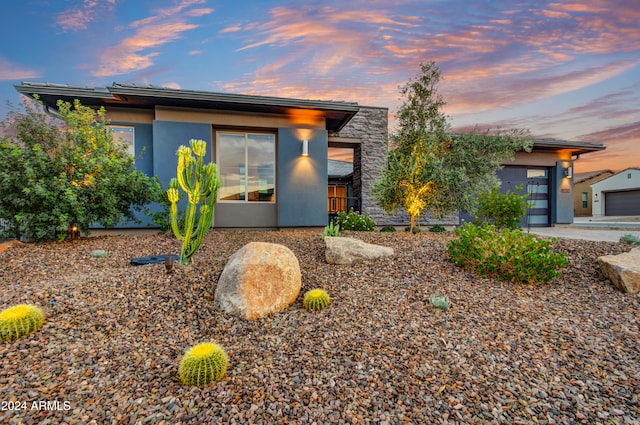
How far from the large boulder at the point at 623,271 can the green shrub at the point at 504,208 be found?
7.57 ft

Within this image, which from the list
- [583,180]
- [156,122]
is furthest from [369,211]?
[583,180]

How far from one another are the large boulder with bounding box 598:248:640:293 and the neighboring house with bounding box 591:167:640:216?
2507cm

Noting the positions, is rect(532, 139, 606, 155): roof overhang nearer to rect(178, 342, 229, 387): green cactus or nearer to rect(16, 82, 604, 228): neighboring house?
→ rect(16, 82, 604, 228): neighboring house

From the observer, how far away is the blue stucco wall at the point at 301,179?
779cm

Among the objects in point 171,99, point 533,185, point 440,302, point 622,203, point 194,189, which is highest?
point 171,99

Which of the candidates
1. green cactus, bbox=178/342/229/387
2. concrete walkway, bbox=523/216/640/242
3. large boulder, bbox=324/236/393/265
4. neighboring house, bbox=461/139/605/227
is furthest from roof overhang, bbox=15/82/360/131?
neighboring house, bbox=461/139/605/227

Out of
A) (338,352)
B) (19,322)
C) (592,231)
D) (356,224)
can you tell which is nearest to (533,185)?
(592,231)

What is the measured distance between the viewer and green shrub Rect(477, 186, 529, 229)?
5.84 metres

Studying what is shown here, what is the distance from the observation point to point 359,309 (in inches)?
109

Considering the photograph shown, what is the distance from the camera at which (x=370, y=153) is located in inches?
431

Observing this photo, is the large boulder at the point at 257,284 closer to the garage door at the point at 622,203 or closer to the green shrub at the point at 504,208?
the green shrub at the point at 504,208

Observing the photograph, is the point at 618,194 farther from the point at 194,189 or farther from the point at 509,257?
the point at 194,189

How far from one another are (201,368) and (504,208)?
639cm

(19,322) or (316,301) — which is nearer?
(19,322)
